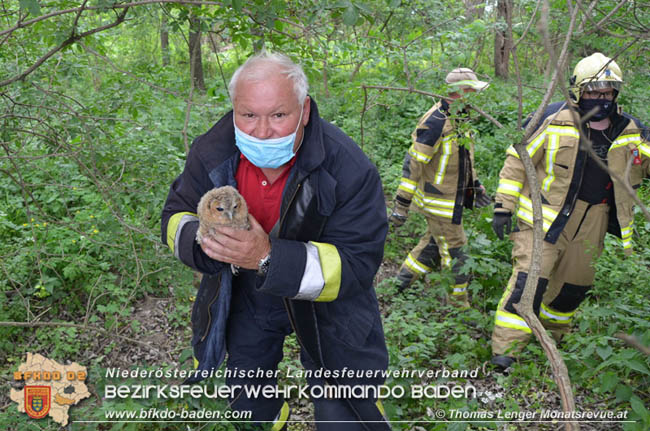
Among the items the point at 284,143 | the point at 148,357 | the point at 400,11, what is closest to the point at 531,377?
the point at 284,143

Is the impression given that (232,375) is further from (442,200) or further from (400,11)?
(400,11)

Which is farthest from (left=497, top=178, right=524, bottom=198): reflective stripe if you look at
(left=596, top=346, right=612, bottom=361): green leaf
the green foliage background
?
(left=596, top=346, right=612, bottom=361): green leaf

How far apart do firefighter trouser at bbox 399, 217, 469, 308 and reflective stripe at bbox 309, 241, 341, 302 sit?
3103mm

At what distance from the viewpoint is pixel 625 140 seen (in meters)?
3.99

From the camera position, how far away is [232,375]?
9.67ft

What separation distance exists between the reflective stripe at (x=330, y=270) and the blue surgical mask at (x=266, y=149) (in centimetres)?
47

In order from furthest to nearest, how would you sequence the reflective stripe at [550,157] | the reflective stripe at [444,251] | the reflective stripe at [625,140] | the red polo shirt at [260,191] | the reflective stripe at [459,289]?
the reflective stripe at [444,251]
the reflective stripe at [459,289]
the reflective stripe at [550,157]
the reflective stripe at [625,140]
the red polo shirt at [260,191]

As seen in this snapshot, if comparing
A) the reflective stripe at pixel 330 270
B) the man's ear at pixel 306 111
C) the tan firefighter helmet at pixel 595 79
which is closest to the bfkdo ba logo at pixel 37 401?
the reflective stripe at pixel 330 270

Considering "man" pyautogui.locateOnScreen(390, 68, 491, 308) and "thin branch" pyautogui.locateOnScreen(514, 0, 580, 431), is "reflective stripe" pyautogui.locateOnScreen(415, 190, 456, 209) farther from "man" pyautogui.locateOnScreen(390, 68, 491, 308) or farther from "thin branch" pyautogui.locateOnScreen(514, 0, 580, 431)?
"thin branch" pyautogui.locateOnScreen(514, 0, 580, 431)

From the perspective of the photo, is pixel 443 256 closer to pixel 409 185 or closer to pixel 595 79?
pixel 409 185

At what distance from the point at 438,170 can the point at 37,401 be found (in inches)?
160

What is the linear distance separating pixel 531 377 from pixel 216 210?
2.99 metres

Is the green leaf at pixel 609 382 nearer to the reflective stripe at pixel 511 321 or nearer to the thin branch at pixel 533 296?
the reflective stripe at pixel 511 321

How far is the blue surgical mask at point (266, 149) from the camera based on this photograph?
7.75 feet
